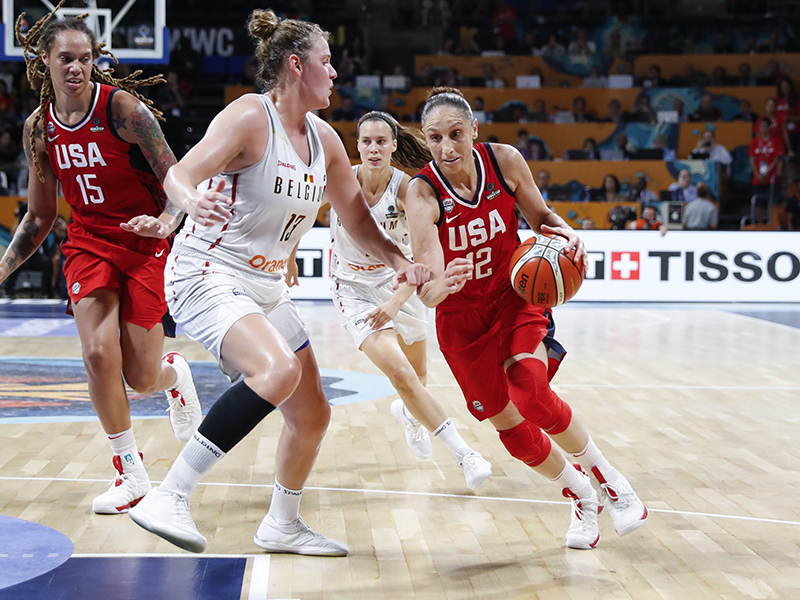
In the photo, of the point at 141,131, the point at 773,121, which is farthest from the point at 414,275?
the point at 773,121

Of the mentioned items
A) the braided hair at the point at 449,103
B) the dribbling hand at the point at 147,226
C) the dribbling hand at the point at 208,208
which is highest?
the braided hair at the point at 449,103

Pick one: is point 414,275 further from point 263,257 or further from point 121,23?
point 121,23

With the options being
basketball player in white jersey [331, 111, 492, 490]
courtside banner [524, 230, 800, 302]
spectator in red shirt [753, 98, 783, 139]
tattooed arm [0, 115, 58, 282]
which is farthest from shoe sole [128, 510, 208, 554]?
spectator in red shirt [753, 98, 783, 139]

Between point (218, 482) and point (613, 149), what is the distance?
39.6ft

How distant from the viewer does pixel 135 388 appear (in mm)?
3957

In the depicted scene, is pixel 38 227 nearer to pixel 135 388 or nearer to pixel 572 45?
pixel 135 388

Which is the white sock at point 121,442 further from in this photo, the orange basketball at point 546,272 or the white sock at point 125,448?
the orange basketball at point 546,272

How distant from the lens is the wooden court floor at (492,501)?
304cm

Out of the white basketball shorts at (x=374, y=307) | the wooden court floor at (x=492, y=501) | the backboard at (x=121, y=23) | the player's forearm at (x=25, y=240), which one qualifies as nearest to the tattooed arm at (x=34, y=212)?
the player's forearm at (x=25, y=240)

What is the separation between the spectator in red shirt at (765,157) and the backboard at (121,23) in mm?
9694

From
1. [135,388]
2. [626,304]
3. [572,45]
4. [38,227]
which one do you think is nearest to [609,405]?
[135,388]

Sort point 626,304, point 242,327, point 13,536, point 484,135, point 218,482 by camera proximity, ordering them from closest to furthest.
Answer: point 242,327 < point 13,536 < point 218,482 < point 626,304 < point 484,135

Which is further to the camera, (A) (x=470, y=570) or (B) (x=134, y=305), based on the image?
(B) (x=134, y=305)

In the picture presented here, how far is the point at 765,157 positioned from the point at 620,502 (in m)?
12.8
